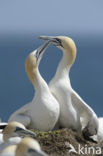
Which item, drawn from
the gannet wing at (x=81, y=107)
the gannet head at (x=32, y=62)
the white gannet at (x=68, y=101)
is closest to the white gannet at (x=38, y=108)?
the gannet head at (x=32, y=62)

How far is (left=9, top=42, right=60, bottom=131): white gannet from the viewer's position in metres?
10.6

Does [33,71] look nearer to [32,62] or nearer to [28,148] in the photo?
[32,62]

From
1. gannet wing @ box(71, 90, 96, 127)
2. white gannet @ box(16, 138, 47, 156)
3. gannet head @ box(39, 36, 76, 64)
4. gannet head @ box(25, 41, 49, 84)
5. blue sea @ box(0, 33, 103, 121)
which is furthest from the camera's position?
blue sea @ box(0, 33, 103, 121)

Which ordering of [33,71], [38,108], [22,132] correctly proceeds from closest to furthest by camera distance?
[22,132], [38,108], [33,71]

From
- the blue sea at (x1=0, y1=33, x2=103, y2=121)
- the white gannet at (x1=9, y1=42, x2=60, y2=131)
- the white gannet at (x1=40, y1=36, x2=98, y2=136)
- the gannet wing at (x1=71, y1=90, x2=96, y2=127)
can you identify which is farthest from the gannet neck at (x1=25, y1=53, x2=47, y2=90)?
the blue sea at (x1=0, y1=33, x2=103, y2=121)

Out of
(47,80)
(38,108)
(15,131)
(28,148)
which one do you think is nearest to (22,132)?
(15,131)

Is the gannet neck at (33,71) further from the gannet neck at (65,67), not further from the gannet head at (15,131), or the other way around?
the gannet head at (15,131)

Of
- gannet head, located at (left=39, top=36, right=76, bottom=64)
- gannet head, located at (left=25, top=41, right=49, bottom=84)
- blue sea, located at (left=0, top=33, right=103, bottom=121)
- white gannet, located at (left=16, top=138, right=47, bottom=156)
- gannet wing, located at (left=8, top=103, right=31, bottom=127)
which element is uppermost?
gannet head, located at (left=39, top=36, right=76, bottom=64)

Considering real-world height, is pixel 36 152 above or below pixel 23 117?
above

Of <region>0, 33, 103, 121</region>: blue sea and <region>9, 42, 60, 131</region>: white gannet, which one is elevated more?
<region>9, 42, 60, 131</region>: white gannet

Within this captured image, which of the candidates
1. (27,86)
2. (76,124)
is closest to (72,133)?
(76,124)

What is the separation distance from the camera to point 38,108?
10.6 m

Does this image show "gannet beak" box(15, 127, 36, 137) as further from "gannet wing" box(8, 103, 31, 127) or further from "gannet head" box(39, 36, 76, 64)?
"gannet head" box(39, 36, 76, 64)


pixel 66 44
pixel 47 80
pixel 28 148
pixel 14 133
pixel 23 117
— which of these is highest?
pixel 66 44
